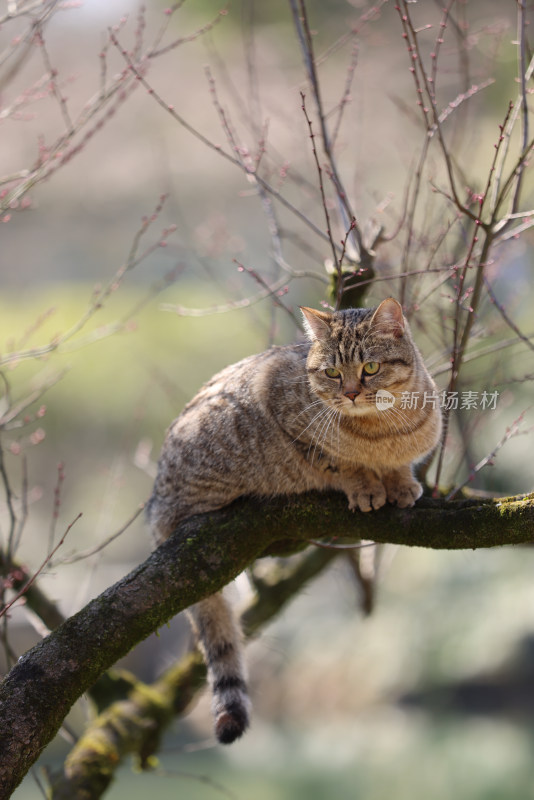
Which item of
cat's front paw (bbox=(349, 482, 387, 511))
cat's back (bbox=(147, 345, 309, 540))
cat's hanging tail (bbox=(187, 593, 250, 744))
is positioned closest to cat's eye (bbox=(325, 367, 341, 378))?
cat's back (bbox=(147, 345, 309, 540))

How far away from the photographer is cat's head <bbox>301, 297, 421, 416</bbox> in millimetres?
2215

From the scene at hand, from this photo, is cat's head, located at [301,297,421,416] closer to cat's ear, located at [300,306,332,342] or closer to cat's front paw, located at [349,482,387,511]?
cat's ear, located at [300,306,332,342]

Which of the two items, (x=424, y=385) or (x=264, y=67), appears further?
(x=264, y=67)

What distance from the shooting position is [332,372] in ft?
7.47

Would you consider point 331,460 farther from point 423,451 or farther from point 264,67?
point 264,67

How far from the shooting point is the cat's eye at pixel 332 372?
7.42 ft

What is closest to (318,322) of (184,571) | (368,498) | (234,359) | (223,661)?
(368,498)

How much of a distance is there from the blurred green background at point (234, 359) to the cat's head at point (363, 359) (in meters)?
2.53

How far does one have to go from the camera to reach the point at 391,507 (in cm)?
210

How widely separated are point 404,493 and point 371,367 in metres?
0.39

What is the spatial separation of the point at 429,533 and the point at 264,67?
16.2 feet

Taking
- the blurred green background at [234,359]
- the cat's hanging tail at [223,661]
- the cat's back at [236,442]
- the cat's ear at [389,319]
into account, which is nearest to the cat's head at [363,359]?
the cat's ear at [389,319]

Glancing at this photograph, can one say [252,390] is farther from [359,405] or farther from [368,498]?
[368,498]

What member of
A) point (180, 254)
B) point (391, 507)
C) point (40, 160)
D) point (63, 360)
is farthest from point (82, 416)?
point (391, 507)
